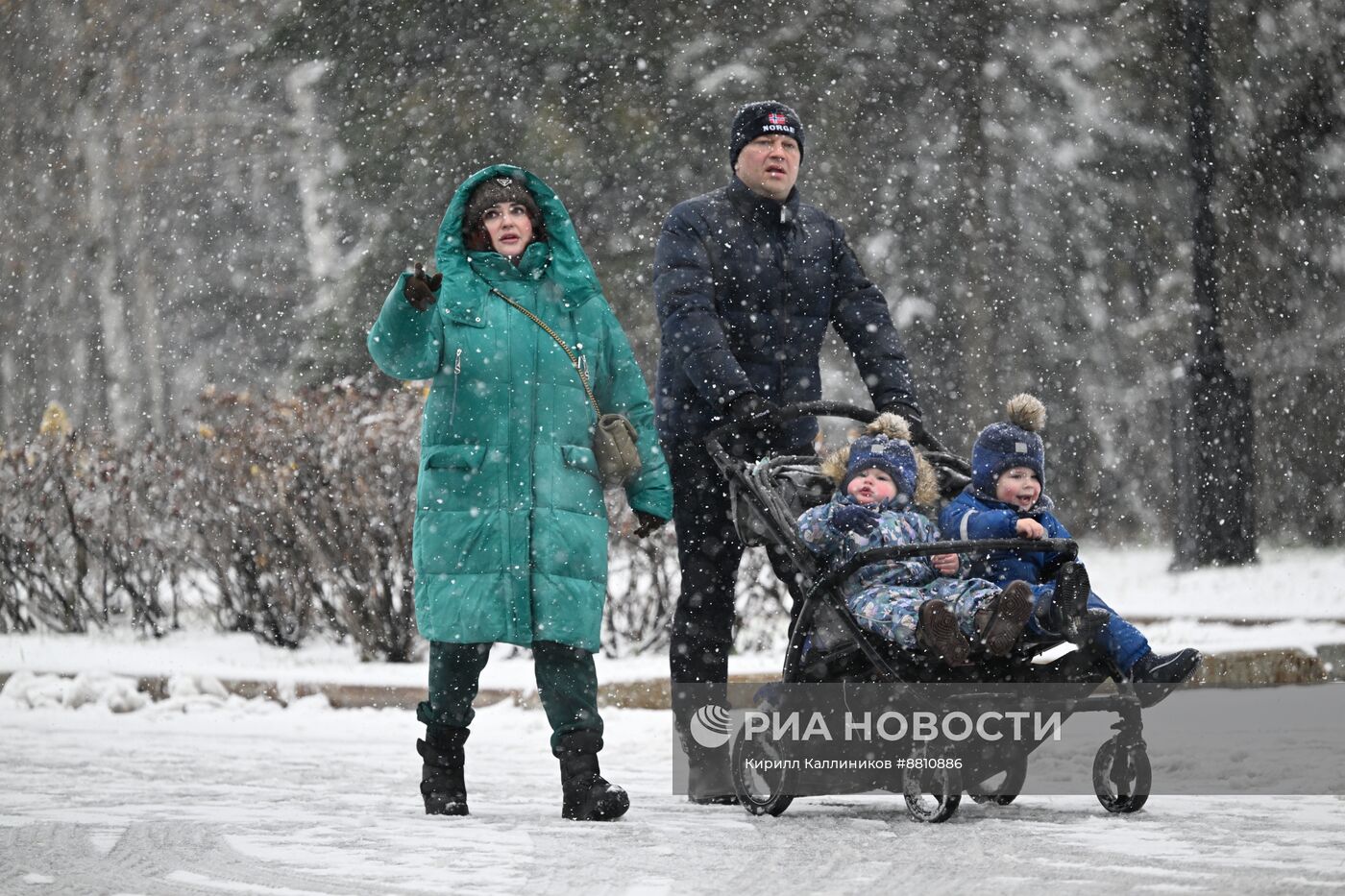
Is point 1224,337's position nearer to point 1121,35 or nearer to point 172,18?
point 1121,35

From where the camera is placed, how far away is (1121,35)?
15.1 metres

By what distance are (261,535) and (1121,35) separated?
8.52m

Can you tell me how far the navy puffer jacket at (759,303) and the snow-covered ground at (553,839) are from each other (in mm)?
1312

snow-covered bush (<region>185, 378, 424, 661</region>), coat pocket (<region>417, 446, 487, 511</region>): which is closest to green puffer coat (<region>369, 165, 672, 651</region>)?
coat pocket (<region>417, 446, 487, 511</region>)

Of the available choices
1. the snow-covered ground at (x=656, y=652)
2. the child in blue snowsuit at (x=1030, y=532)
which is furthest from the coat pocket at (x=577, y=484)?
the snow-covered ground at (x=656, y=652)

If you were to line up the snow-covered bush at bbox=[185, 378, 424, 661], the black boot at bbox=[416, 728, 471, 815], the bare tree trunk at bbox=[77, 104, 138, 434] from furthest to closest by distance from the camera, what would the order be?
the bare tree trunk at bbox=[77, 104, 138, 434], the snow-covered bush at bbox=[185, 378, 424, 661], the black boot at bbox=[416, 728, 471, 815]

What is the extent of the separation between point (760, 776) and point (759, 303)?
1.52m

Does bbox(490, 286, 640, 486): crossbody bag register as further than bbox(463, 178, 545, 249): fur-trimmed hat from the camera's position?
No

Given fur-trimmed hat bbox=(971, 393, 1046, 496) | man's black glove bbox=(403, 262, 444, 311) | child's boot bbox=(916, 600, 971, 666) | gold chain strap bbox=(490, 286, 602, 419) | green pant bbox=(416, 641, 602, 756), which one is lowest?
green pant bbox=(416, 641, 602, 756)

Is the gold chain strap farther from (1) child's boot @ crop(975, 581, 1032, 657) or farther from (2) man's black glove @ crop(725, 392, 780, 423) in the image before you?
(1) child's boot @ crop(975, 581, 1032, 657)

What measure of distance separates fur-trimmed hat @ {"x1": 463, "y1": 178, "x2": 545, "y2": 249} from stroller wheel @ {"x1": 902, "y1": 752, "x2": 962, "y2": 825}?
1.99m

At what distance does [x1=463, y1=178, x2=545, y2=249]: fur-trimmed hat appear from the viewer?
5.70m

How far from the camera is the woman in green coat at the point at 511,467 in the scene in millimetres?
5438

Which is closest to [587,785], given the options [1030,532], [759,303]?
[1030,532]
